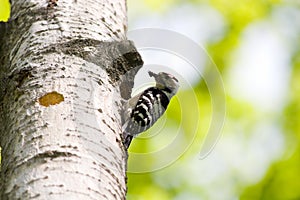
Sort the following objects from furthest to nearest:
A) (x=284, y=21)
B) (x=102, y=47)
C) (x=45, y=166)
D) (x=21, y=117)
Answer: (x=284, y=21), (x=102, y=47), (x=21, y=117), (x=45, y=166)

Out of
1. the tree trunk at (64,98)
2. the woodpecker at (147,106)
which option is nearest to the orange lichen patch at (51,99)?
the tree trunk at (64,98)

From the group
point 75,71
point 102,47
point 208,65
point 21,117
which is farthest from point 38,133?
point 208,65

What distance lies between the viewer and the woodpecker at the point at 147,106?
8.50 ft

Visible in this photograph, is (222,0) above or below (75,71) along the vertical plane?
above

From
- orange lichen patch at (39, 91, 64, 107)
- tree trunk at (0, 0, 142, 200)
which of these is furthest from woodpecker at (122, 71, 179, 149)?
orange lichen patch at (39, 91, 64, 107)

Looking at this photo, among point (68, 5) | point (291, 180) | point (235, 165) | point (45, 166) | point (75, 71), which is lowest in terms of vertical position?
point (45, 166)

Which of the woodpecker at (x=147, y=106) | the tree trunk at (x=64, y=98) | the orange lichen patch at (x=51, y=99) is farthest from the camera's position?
the woodpecker at (x=147, y=106)

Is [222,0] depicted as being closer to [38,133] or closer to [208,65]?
[208,65]

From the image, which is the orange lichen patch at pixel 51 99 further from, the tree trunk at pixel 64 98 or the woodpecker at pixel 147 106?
the woodpecker at pixel 147 106

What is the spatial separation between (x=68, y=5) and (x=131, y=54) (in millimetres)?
274

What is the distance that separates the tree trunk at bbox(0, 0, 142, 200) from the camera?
198cm

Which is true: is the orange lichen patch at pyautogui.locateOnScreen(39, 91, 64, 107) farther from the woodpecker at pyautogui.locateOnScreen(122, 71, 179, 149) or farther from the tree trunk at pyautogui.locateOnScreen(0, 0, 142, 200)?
the woodpecker at pyautogui.locateOnScreen(122, 71, 179, 149)

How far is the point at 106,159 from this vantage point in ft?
6.89

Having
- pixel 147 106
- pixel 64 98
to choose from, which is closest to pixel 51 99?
pixel 64 98
